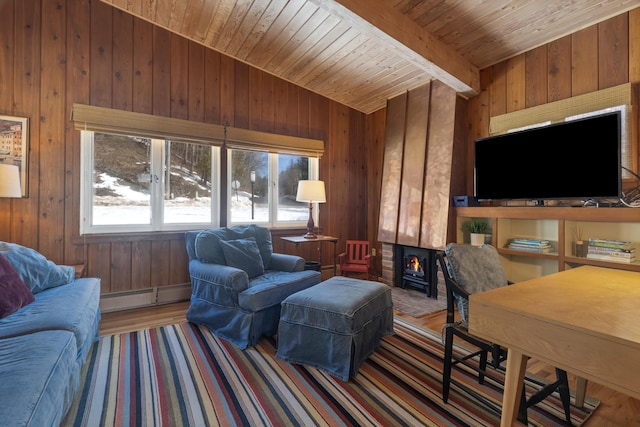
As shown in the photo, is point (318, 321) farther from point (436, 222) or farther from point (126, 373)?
point (436, 222)

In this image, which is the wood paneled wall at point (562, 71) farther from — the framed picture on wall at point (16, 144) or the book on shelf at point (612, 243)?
the framed picture on wall at point (16, 144)

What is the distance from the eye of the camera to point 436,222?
354 cm

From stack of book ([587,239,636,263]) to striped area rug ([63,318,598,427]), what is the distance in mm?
1345

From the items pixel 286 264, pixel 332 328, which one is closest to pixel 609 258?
pixel 332 328

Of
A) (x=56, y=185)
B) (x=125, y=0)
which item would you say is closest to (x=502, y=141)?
(x=125, y=0)

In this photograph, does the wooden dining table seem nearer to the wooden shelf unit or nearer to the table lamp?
the wooden shelf unit

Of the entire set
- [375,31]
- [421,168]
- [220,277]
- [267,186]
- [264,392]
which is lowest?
[264,392]

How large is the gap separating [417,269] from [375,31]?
2.69 meters

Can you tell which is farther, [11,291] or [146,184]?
[146,184]

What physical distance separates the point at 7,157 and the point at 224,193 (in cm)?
190

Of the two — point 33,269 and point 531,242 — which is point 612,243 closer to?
point 531,242

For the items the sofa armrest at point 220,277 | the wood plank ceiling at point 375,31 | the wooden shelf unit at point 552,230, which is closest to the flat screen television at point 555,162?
the wooden shelf unit at point 552,230

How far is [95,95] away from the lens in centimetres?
301

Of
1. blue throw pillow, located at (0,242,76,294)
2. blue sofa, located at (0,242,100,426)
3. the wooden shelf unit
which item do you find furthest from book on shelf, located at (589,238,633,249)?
blue throw pillow, located at (0,242,76,294)
